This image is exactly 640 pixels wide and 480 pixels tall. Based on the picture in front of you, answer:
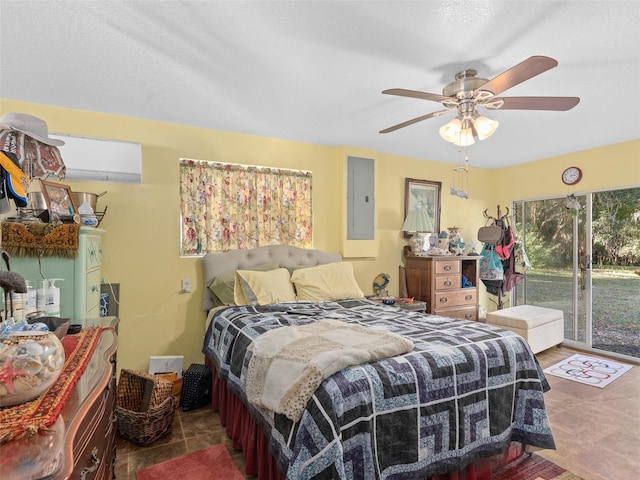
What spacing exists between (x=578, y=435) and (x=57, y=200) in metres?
3.95

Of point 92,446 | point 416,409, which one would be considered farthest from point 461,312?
point 92,446

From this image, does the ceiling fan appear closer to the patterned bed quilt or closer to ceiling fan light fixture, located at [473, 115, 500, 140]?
ceiling fan light fixture, located at [473, 115, 500, 140]

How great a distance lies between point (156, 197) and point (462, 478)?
3159 mm

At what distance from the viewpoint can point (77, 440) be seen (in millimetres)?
868

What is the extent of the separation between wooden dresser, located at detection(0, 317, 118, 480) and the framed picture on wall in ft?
12.9

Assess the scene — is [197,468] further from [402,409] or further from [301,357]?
[402,409]

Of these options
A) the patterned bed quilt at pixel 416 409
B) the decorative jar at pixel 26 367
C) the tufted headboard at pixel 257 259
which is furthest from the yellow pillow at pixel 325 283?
the decorative jar at pixel 26 367

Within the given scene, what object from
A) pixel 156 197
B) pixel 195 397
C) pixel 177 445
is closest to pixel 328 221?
pixel 156 197

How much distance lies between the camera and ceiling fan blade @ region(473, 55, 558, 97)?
158 cm

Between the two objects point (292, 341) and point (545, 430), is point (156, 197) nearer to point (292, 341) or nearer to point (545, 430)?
point (292, 341)

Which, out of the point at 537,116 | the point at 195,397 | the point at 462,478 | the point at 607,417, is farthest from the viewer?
the point at 537,116

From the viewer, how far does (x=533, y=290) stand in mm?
5070

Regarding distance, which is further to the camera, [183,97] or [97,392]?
[183,97]

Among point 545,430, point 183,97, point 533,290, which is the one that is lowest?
point 545,430
